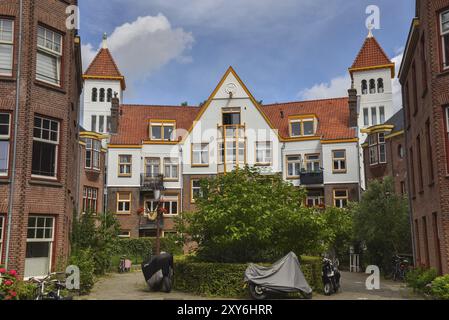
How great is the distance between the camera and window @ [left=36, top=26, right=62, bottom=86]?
17422 millimetres

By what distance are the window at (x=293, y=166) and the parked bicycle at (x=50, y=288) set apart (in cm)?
2550

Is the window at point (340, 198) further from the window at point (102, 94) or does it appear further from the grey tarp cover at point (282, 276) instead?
the window at point (102, 94)

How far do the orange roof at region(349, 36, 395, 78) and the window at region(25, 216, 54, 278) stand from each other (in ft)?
123

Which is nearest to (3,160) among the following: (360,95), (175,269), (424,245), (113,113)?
(175,269)

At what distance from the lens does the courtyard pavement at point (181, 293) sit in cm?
1727

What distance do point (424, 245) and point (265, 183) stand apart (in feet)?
22.7

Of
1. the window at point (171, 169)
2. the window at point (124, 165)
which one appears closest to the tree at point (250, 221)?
the window at point (171, 169)

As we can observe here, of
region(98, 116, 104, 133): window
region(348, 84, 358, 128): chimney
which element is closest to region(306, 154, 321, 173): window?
region(348, 84, 358, 128): chimney

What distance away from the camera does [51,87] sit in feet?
57.4

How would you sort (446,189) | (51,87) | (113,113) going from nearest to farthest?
(446,189) → (51,87) → (113,113)

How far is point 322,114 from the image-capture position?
42.2 meters
